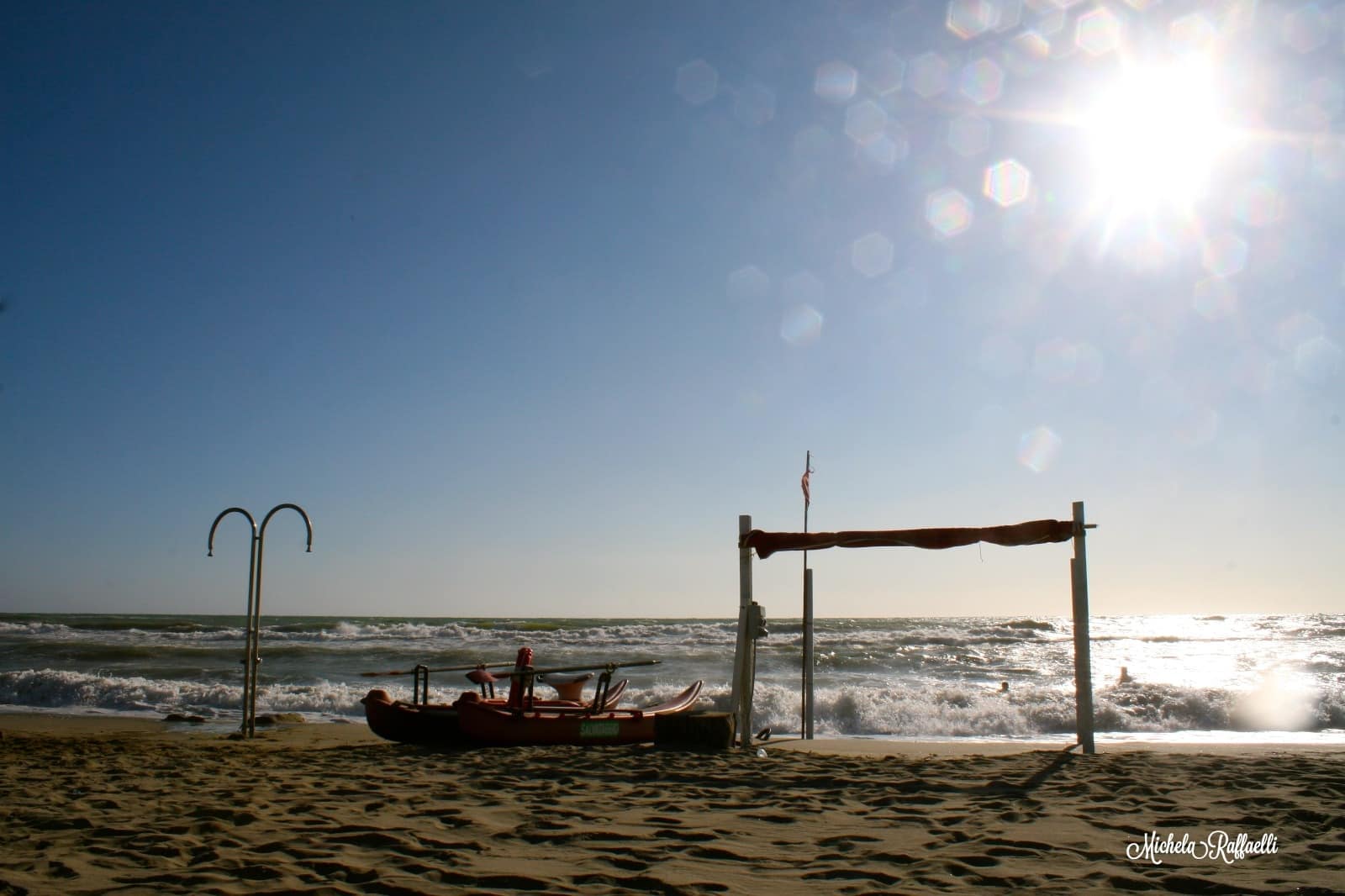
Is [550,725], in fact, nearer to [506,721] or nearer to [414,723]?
[506,721]

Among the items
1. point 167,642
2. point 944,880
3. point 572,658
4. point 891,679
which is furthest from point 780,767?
point 167,642

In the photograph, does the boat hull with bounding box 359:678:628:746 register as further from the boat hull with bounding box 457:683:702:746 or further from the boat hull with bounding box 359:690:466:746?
the boat hull with bounding box 457:683:702:746

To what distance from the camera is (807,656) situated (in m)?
12.0

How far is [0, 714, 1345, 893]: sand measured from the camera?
4.33m

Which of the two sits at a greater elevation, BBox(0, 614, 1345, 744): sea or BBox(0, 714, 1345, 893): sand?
BBox(0, 714, 1345, 893): sand

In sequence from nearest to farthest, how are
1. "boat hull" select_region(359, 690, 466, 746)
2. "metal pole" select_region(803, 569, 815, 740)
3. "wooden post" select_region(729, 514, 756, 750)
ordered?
"wooden post" select_region(729, 514, 756, 750) < "boat hull" select_region(359, 690, 466, 746) < "metal pole" select_region(803, 569, 815, 740)

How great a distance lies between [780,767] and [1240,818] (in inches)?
134

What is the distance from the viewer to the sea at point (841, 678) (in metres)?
16.5

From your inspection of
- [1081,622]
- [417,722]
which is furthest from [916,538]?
[417,722]

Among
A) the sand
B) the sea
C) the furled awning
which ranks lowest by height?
the sea
